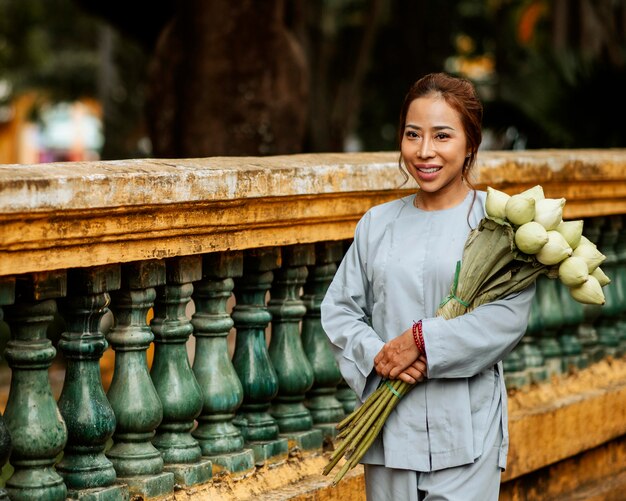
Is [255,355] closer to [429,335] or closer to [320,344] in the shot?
[320,344]

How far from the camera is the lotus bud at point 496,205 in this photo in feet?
10.8

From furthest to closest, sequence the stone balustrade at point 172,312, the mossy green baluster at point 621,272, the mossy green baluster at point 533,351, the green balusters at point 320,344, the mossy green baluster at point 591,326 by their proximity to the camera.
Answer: the mossy green baluster at point 621,272 → the mossy green baluster at point 591,326 → the mossy green baluster at point 533,351 → the green balusters at point 320,344 → the stone balustrade at point 172,312

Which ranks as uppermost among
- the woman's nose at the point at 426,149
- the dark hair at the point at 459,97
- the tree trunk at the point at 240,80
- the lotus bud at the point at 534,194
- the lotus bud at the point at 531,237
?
the tree trunk at the point at 240,80


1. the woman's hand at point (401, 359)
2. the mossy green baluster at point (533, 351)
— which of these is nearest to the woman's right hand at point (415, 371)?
the woman's hand at point (401, 359)

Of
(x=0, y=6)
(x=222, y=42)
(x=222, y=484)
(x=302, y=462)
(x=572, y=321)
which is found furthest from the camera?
(x=0, y=6)

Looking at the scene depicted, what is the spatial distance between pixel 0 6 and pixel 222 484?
66.1 feet

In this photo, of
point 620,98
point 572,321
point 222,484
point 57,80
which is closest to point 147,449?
point 222,484

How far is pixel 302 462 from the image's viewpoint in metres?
4.11

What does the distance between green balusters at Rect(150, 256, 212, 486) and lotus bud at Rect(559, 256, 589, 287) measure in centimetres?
106

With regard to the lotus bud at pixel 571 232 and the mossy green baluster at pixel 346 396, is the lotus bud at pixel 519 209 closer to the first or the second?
the lotus bud at pixel 571 232

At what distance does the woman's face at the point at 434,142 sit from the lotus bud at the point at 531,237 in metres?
0.27

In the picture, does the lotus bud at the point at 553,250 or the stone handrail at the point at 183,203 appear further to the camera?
the lotus bud at the point at 553,250

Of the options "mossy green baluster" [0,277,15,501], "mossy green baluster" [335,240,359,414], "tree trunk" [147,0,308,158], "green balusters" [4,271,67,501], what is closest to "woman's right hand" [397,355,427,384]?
"green balusters" [4,271,67,501]

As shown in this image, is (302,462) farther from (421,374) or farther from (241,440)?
(421,374)
